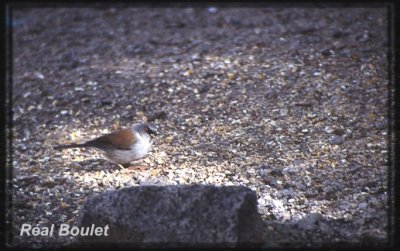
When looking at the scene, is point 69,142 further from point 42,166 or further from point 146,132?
point 146,132

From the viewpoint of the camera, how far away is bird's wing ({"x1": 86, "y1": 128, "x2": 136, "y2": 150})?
5551 millimetres

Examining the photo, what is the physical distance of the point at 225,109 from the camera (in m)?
6.67

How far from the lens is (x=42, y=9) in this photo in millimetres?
11047


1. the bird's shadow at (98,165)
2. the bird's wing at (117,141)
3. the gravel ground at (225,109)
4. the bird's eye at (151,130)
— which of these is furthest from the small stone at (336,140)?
the bird's shadow at (98,165)

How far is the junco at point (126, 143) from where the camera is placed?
18.2ft

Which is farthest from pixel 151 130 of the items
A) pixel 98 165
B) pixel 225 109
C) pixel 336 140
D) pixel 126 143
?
pixel 336 140

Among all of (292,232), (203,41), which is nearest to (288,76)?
(203,41)

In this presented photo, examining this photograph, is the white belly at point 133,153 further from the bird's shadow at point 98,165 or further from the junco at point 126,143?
the bird's shadow at point 98,165

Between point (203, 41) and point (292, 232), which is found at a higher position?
point (203, 41)

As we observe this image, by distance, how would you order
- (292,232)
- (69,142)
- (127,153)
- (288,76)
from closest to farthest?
(292,232) < (127,153) < (69,142) < (288,76)

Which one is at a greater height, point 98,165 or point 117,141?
point 117,141

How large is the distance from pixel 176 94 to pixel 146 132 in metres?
1.52

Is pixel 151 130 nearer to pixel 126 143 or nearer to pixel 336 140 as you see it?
pixel 126 143

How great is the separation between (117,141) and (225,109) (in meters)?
1.61
